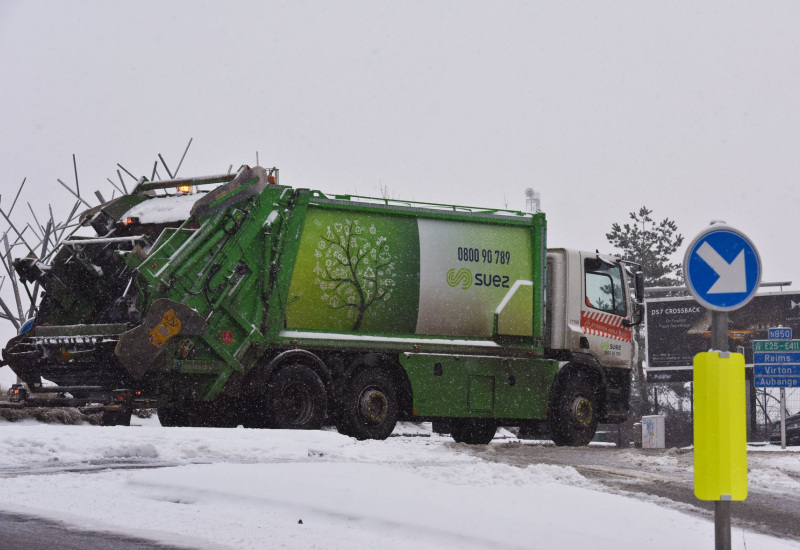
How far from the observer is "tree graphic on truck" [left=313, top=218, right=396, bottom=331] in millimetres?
15258

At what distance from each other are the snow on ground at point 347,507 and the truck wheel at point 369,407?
160 inches

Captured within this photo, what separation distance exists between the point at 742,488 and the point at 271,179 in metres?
9.60

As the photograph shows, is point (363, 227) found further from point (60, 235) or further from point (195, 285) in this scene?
point (60, 235)

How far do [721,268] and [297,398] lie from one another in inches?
349

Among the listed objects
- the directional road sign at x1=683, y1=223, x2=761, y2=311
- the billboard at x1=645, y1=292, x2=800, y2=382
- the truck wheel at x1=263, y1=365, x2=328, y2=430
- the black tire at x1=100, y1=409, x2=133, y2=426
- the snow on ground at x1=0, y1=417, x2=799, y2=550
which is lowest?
the snow on ground at x1=0, y1=417, x2=799, y2=550

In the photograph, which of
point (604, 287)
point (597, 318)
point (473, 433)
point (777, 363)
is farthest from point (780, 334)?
point (473, 433)

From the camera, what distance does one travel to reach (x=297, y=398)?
1480 centimetres

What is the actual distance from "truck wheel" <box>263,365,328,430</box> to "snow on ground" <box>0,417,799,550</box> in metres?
3.43

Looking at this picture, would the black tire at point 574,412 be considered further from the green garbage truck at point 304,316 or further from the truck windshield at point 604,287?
the truck windshield at point 604,287

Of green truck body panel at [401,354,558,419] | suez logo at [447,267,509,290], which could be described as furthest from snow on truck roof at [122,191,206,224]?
suez logo at [447,267,509,290]

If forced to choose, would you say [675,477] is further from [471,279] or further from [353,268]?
[353,268]

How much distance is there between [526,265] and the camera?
17078 mm

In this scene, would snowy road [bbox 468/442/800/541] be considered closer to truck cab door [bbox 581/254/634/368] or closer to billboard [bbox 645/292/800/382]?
truck cab door [bbox 581/254/634/368]

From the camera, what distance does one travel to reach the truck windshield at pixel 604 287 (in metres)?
18.0
